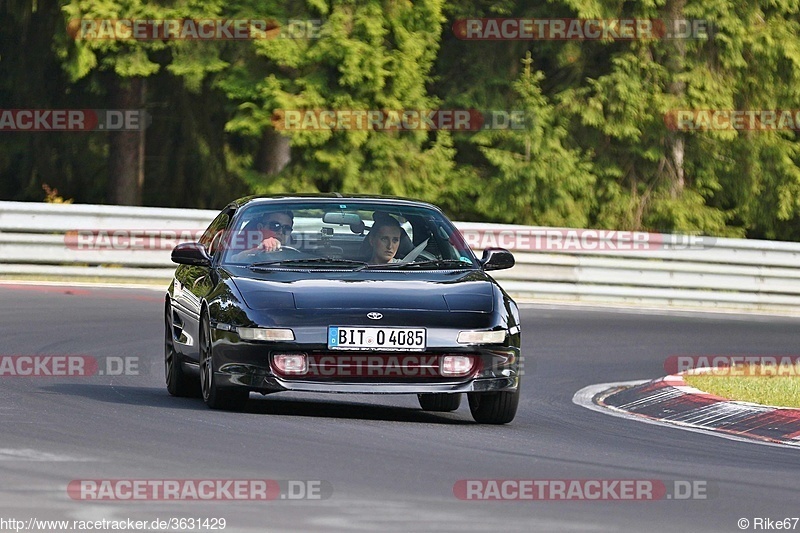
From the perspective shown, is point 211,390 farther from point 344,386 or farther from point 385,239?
point 385,239

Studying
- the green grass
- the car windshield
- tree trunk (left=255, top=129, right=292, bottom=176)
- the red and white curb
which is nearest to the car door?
the car windshield

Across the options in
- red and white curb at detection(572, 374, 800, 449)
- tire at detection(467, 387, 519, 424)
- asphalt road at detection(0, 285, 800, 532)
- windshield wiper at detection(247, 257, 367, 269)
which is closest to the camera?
asphalt road at detection(0, 285, 800, 532)

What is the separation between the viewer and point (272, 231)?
11.5 metres

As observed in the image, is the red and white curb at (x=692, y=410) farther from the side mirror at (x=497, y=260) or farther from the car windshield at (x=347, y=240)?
the car windshield at (x=347, y=240)

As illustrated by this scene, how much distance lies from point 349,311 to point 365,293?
0.27 meters

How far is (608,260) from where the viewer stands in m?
23.1

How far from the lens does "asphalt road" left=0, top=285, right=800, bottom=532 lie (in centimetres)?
711

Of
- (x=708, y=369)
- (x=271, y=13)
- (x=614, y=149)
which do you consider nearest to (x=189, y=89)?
(x=271, y=13)

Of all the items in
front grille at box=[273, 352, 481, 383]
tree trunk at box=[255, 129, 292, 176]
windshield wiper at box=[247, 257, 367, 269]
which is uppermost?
tree trunk at box=[255, 129, 292, 176]

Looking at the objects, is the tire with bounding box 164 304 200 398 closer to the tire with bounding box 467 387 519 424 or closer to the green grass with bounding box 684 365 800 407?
the tire with bounding box 467 387 519 424

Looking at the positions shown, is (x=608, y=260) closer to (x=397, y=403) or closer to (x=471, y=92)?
(x=471, y=92)

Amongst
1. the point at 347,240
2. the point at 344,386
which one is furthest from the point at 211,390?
the point at 347,240

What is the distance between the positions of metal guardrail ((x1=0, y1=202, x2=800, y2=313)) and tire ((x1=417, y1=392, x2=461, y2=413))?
1024cm

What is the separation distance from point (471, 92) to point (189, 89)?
512 cm
